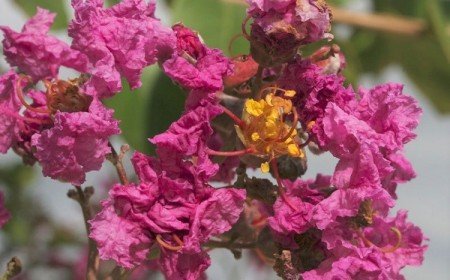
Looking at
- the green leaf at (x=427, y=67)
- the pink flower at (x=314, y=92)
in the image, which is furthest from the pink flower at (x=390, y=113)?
the green leaf at (x=427, y=67)

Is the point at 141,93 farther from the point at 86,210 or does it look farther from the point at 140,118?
the point at 86,210

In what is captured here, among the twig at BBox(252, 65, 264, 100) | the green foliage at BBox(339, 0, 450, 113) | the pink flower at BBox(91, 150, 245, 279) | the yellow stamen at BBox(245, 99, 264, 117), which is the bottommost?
the pink flower at BBox(91, 150, 245, 279)

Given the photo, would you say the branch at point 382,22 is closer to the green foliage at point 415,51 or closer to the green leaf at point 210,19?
the green foliage at point 415,51

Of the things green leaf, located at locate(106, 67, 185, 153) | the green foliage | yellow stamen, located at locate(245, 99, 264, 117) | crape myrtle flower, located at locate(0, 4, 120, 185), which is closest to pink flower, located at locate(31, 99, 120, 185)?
crape myrtle flower, located at locate(0, 4, 120, 185)

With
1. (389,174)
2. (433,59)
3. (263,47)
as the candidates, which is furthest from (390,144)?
(433,59)

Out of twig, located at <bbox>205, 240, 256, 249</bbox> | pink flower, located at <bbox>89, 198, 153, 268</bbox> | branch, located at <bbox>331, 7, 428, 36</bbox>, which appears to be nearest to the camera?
pink flower, located at <bbox>89, 198, 153, 268</bbox>

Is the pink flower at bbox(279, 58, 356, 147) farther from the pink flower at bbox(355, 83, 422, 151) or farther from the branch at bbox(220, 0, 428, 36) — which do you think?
the branch at bbox(220, 0, 428, 36)

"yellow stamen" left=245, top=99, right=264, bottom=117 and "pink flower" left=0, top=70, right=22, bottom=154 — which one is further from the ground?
"yellow stamen" left=245, top=99, right=264, bottom=117

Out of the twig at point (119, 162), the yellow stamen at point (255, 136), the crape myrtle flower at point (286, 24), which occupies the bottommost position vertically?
the twig at point (119, 162)
